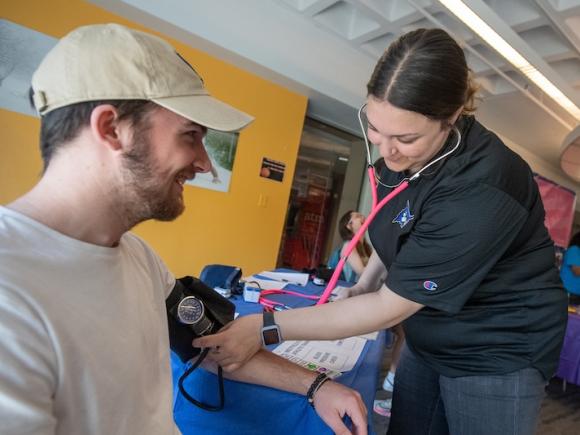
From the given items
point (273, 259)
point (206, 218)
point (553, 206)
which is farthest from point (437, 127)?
point (553, 206)

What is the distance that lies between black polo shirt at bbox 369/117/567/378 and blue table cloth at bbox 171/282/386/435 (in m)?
0.28

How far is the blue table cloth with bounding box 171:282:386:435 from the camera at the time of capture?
32.3 inches

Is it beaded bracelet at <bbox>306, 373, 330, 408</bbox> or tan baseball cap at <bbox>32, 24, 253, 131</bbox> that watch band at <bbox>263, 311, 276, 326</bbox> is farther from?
tan baseball cap at <bbox>32, 24, 253, 131</bbox>

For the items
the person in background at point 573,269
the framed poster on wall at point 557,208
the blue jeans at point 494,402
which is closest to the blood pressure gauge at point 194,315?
the blue jeans at point 494,402

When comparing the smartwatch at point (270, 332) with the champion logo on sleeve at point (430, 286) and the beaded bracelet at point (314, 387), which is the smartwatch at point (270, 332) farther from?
the champion logo on sleeve at point (430, 286)

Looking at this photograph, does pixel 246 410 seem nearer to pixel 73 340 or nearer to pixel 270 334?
pixel 270 334

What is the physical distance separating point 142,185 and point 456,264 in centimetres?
65

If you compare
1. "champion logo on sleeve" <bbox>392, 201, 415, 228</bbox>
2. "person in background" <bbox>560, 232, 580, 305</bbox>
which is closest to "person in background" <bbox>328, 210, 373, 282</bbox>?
"champion logo on sleeve" <bbox>392, 201, 415, 228</bbox>

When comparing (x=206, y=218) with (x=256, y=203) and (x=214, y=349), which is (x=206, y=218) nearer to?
(x=256, y=203)

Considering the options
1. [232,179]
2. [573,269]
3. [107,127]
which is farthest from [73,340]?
[573,269]

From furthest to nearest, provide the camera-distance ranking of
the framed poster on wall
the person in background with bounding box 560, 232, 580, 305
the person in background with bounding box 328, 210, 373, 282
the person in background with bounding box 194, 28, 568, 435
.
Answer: the framed poster on wall
the person in background with bounding box 560, 232, 580, 305
the person in background with bounding box 328, 210, 373, 282
the person in background with bounding box 194, 28, 568, 435

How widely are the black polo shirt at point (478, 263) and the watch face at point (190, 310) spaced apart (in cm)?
45

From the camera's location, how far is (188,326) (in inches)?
33.0

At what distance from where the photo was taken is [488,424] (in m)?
0.89
